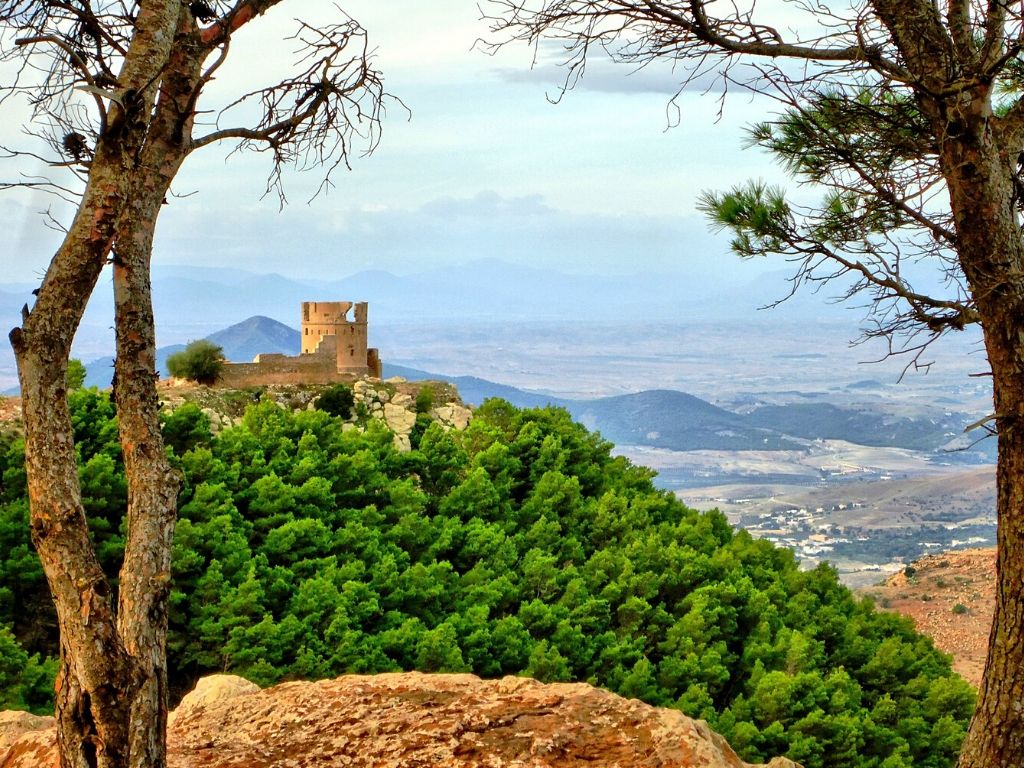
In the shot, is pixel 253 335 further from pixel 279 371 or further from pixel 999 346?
pixel 999 346

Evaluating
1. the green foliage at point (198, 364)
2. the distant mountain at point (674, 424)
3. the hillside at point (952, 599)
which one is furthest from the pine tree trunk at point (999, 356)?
the distant mountain at point (674, 424)

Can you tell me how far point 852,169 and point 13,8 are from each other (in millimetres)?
5883

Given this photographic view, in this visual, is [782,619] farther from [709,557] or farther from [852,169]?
[852,169]

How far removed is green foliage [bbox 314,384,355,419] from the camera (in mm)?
29370

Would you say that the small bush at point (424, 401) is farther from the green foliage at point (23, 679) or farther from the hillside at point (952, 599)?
the green foliage at point (23, 679)

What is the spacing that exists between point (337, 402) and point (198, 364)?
403 centimetres

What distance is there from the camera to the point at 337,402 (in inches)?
1166

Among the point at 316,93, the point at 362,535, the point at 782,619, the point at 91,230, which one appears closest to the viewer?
the point at 91,230

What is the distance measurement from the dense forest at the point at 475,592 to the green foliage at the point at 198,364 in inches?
251

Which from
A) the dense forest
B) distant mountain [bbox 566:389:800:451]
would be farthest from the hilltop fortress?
distant mountain [bbox 566:389:800:451]

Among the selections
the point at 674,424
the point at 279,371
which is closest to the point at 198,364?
the point at 279,371

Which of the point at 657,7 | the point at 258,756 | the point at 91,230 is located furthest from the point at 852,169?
the point at 258,756

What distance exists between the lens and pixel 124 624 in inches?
221

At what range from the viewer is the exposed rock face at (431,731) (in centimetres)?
686
